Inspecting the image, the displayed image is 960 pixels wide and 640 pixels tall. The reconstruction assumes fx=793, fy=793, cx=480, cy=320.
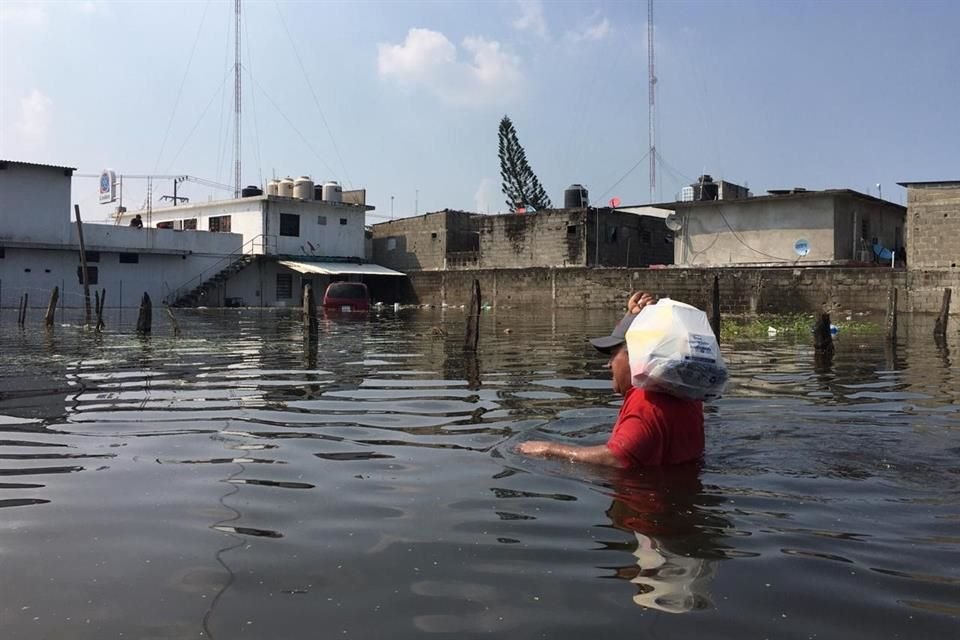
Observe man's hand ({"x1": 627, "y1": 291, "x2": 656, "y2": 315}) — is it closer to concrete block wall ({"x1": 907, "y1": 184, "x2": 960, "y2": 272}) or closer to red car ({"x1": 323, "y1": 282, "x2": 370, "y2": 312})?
concrete block wall ({"x1": 907, "y1": 184, "x2": 960, "y2": 272})

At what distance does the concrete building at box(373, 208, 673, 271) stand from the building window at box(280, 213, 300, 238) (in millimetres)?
6250

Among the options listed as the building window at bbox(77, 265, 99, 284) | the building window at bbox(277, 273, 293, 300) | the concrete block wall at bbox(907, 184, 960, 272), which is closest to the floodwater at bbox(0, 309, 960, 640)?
the concrete block wall at bbox(907, 184, 960, 272)

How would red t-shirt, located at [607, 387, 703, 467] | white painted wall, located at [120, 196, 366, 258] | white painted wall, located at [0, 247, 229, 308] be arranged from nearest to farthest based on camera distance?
red t-shirt, located at [607, 387, 703, 467] → white painted wall, located at [0, 247, 229, 308] → white painted wall, located at [120, 196, 366, 258]

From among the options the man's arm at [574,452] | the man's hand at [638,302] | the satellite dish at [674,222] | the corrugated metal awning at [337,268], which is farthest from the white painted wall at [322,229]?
the man's hand at [638,302]

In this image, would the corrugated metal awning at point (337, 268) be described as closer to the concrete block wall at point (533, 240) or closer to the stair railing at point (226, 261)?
the stair railing at point (226, 261)

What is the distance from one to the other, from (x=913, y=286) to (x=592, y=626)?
2938cm

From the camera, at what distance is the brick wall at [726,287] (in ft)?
92.8

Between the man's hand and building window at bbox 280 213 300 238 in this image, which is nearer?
the man's hand

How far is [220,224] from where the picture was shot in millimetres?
47000

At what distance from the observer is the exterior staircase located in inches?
1661

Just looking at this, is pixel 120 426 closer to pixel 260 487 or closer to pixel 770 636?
pixel 260 487

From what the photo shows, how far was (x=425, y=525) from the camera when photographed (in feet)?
13.6

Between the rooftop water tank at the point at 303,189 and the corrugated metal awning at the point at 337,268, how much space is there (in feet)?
14.8

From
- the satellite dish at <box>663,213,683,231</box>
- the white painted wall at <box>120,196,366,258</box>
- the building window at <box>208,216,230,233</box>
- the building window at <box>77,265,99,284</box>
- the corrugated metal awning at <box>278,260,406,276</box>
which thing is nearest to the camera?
the satellite dish at <box>663,213,683,231</box>
